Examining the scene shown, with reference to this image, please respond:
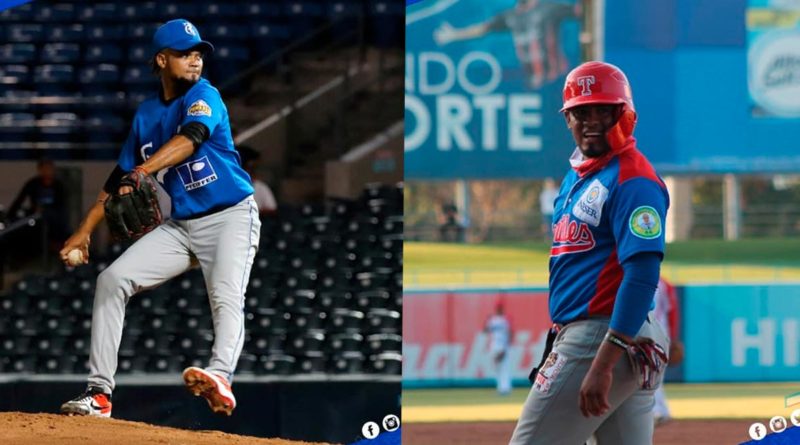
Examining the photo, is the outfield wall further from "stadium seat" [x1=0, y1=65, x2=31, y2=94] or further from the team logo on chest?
the team logo on chest

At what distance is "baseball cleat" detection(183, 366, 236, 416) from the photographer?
4516 mm

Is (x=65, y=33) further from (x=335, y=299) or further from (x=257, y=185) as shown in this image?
(x=335, y=299)

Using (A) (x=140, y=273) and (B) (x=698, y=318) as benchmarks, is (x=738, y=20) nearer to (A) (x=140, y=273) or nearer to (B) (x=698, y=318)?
(B) (x=698, y=318)

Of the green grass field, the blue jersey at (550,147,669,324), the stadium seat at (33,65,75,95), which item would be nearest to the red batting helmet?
the blue jersey at (550,147,669,324)

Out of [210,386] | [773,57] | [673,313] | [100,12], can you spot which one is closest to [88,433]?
[210,386]

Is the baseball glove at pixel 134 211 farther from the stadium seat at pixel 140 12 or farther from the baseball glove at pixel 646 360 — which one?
the stadium seat at pixel 140 12

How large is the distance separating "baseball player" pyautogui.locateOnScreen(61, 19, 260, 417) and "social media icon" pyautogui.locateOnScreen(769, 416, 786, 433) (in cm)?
339

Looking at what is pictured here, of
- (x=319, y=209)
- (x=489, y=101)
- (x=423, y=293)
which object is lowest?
(x=423, y=293)

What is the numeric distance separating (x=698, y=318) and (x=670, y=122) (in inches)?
45.6

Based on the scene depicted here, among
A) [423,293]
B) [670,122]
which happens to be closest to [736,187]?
[670,122]

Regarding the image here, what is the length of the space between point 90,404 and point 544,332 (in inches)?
129

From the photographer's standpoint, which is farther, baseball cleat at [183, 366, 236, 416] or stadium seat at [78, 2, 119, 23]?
stadium seat at [78, 2, 119, 23]

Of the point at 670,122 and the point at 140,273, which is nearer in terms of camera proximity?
the point at 140,273

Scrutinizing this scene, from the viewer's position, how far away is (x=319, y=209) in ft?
27.1
